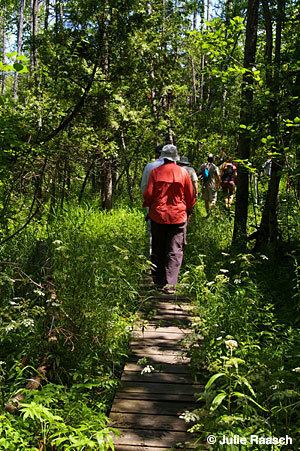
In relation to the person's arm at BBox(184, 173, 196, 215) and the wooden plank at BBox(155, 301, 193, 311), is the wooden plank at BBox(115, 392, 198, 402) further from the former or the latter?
the person's arm at BBox(184, 173, 196, 215)

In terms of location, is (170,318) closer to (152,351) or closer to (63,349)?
(152,351)

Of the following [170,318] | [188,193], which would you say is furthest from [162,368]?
[188,193]

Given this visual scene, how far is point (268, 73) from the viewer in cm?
784

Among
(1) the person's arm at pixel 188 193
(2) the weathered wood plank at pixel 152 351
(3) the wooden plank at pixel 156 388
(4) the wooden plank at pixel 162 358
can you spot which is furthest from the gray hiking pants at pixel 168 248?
(3) the wooden plank at pixel 156 388

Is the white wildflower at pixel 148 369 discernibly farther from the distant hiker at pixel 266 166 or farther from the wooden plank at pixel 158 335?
the distant hiker at pixel 266 166

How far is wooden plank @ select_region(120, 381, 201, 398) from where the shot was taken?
4.15 m

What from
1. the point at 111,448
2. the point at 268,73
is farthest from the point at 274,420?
the point at 268,73

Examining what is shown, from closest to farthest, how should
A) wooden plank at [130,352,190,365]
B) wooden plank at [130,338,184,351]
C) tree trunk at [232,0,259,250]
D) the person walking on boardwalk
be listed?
wooden plank at [130,352,190,365] < wooden plank at [130,338,184,351] < the person walking on boardwalk < tree trunk at [232,0,259,250]

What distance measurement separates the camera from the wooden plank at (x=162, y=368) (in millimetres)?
4523

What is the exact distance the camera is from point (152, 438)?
135 inches

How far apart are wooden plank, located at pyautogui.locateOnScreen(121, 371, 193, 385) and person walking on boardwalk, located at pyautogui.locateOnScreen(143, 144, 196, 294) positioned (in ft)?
6.90

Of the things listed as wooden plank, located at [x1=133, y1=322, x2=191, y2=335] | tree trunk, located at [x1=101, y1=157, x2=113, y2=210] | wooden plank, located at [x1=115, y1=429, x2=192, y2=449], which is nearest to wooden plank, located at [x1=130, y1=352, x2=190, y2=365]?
wooden plank, located at [x1=133, y1=322, x2=191, y2=335]

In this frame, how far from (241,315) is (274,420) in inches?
72.6

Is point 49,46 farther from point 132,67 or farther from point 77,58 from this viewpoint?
point 132,67
